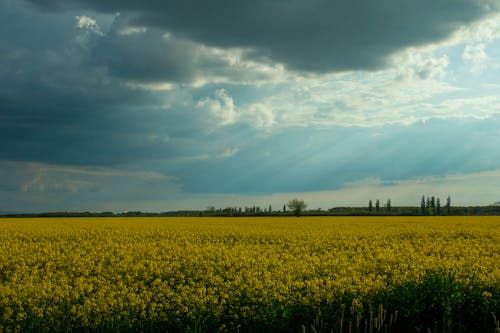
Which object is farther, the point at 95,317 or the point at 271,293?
the point at 271,293

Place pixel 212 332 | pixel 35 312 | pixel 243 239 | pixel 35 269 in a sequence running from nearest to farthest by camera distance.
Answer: pixel 212 332 < pixel 35 312 < pixel 35 269 < pixel 243 239

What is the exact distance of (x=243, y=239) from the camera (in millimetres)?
26484

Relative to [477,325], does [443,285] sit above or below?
above

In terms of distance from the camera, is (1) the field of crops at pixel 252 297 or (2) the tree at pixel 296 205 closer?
(1) the field of crops at pixel 252 297

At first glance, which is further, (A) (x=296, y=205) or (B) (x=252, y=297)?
(A) (x=296, y=205)

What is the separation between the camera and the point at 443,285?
34.6 ft

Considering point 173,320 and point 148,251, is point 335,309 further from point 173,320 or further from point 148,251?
point 148,251

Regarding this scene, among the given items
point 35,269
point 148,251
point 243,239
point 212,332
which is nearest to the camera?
point 212,332

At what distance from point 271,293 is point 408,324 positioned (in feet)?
10.2

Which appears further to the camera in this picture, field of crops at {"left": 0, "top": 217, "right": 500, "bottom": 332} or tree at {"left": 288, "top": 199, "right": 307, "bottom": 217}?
tree at {"left": 288, "top": 199, "right": 307, "bottom": 217}

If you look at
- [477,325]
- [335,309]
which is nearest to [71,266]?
[335,309]

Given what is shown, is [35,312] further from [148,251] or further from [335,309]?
[148,251]

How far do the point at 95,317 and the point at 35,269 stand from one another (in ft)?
25.3

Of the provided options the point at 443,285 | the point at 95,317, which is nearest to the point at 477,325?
the point at 443,285
